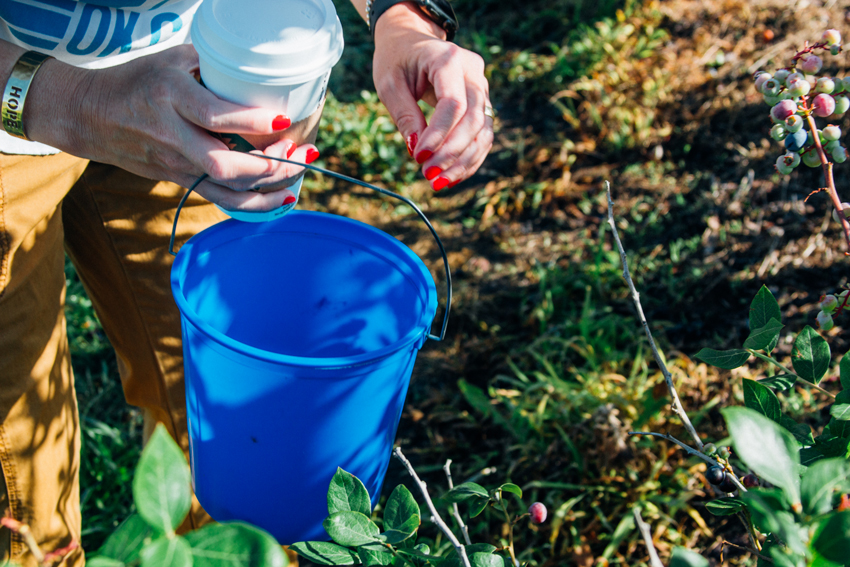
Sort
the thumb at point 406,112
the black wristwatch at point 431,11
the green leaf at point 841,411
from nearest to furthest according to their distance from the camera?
the green leaf at point 841,411
the thumb at point 406,112
the black wristwatch at point 431,11

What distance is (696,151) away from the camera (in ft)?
8.88

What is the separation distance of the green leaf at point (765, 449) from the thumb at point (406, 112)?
90cm

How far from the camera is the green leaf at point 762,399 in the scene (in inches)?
27.7

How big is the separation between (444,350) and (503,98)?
63.7 inches

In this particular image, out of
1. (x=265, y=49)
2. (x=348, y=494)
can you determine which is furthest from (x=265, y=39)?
(x=348, y=494)

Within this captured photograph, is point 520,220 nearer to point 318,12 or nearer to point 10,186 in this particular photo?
point 318,12

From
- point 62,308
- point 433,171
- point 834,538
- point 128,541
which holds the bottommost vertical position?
point 62,308

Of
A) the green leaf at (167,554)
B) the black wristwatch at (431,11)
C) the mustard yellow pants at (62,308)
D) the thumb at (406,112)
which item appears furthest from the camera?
the black wristwatch at (431,11)

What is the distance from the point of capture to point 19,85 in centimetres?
100

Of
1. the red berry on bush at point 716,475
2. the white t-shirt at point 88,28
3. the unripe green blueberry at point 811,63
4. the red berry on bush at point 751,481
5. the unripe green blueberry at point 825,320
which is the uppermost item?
the unripe green blueberry at point 811,63

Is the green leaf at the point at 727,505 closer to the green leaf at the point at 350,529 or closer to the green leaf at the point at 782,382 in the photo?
the green leaf at the point at 782,382

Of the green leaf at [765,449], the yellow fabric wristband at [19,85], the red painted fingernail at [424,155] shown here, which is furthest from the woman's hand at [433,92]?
the green leaf at [765,449]

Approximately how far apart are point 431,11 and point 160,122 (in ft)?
2.32

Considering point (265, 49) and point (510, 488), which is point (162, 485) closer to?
point (510, 488)
